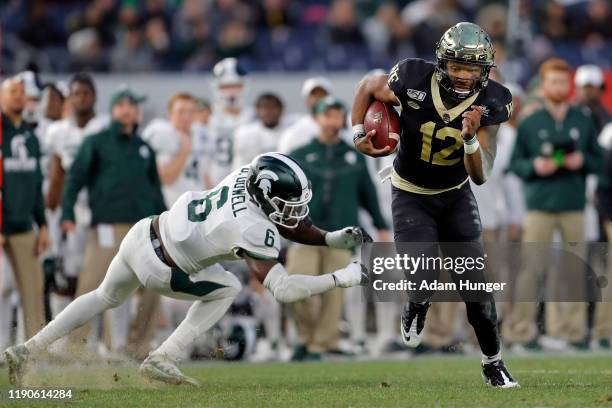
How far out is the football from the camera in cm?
735

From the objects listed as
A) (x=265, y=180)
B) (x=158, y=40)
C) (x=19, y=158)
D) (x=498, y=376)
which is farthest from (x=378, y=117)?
(x=158, y=40)

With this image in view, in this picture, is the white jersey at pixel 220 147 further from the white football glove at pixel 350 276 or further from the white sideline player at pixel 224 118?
the white football glove at pixel 350 276

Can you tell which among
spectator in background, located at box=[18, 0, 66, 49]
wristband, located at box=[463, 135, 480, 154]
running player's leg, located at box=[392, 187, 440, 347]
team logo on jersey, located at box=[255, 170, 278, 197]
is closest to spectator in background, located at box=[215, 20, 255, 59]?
spectator in background, located at box=[18, 0, 66, 49]

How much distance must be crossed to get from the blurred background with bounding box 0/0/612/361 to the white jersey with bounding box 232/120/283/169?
15mm

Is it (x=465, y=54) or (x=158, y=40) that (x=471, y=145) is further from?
(x=158, y=40)

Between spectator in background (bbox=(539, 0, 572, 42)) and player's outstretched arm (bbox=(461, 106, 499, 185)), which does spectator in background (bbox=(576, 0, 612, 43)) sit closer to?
spectator in background (bbox=(539, 0, 572, 42))

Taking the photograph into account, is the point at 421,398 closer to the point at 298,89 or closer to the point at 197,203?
the point at 197,203

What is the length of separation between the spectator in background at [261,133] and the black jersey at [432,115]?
4.23 metres

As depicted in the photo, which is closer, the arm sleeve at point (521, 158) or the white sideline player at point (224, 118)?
the arm sleeve at point (521, 158)

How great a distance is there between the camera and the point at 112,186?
35.1 feet

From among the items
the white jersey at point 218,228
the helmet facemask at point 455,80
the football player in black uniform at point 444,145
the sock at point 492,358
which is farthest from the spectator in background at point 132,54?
the sock at point 492,358

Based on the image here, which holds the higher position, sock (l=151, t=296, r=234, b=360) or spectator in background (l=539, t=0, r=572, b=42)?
spectator in background (l=539, t=0, r=572, b=42)

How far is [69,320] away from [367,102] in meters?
2.19

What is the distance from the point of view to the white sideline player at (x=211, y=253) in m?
7.30
